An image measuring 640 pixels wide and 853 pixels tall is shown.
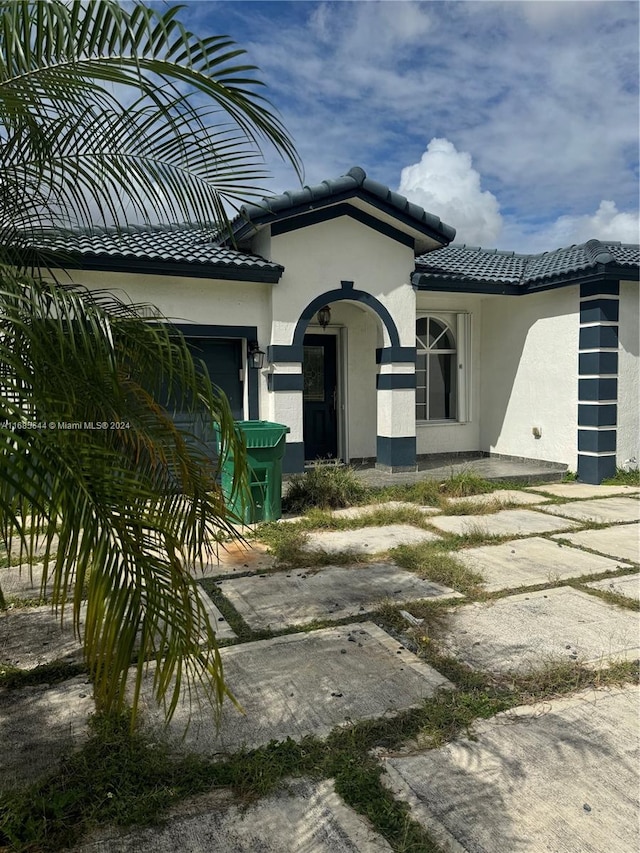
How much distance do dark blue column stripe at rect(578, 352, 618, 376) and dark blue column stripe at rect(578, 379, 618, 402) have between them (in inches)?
5.2

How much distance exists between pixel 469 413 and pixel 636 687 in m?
8.93

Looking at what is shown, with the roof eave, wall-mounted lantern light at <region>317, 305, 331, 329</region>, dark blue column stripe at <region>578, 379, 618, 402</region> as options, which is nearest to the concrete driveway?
dark blue column stripe at <region>578, 379, 618, 402</region>

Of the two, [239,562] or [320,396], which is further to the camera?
[320,396]

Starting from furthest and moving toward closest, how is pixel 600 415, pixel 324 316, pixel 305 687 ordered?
pixel 324 316, pixel 600 415, pixel 305 687

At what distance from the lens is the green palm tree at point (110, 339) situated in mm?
1719

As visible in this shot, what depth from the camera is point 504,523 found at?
7.08 meters

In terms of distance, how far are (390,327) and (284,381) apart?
2096 mm

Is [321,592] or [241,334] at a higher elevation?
Answer: [241,334]

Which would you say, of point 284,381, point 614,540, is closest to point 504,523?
point 614,540

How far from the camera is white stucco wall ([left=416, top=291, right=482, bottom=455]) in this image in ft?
37.4

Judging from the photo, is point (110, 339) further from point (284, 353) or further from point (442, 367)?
point (442, 367)

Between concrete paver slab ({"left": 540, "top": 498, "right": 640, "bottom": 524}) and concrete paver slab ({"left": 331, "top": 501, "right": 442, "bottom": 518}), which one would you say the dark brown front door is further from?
concrete paver slab ({"left": 540, "top": 498, "right": 640, "bottom": 524})

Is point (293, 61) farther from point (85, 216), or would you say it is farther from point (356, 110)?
point (85, 216)

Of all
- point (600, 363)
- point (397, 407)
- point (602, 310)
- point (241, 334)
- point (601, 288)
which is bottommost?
point (397, 407)
